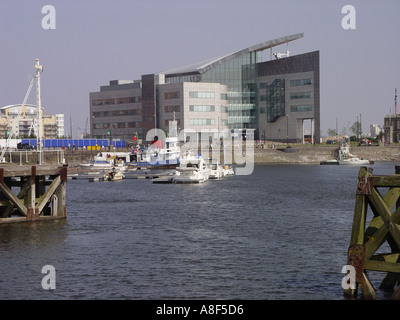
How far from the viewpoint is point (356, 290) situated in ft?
95.0

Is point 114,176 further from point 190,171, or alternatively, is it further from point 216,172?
point 216,172

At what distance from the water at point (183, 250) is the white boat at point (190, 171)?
Result: 2803 centimetres

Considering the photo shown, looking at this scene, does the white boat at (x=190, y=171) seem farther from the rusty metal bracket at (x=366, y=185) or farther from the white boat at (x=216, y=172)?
the rusty metal bracket at (x=366, y=185)

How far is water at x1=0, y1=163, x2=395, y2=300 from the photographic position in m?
32.7

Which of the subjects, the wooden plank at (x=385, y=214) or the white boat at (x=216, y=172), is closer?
the wooden plank at (x=385, y=214)

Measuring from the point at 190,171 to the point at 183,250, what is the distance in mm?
64450

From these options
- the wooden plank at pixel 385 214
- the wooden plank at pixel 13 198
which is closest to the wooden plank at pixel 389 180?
the wooden plank at pixel 385 214

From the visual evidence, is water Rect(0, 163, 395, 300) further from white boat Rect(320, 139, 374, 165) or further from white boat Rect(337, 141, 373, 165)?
white boat Rect(320, 139, 374, 165)

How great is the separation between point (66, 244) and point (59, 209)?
1137 centimetres

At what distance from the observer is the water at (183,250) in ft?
107

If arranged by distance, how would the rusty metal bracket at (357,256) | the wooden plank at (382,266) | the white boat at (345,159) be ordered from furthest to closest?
the white boat at (345,159) < the rusty metal bracket at (357,256) < the wooden plank at (382,266)

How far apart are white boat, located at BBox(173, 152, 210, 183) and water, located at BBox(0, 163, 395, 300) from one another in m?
28.0

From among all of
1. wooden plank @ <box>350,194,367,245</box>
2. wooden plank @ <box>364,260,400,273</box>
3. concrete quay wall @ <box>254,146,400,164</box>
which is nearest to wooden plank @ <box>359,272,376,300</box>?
wooden plank @ <box>364,260,400,273</box>
